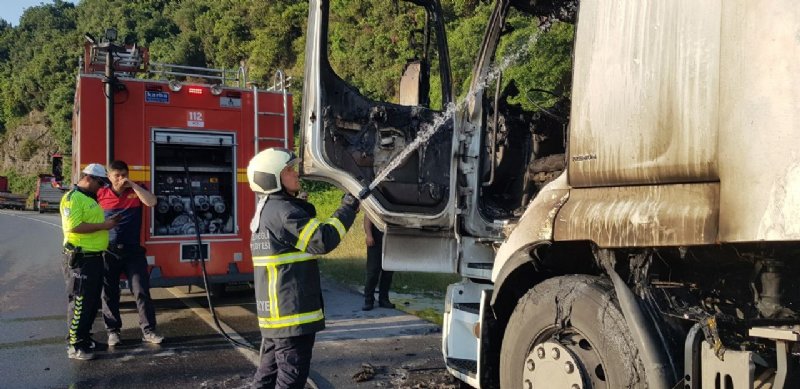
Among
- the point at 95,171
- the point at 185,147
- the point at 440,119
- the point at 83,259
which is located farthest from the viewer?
the point at 185,147

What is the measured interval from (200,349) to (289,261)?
324cm

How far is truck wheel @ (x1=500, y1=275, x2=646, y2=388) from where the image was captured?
263 centimetres

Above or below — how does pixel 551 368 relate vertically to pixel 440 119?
below

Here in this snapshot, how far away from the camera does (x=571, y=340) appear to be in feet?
9.57

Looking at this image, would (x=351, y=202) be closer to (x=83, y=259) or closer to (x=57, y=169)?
(x=83, y=259)

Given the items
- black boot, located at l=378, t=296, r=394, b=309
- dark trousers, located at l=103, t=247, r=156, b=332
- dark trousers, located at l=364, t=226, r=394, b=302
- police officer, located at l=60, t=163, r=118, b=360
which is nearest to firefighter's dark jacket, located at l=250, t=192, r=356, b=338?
police officer, located at l=60, t=163, r=118, b=360

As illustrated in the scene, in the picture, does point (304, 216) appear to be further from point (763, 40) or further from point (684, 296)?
point (763, 40)

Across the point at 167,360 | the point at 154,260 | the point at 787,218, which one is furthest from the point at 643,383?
the point at 154,260

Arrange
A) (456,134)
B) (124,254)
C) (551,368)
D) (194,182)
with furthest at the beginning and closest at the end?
(194,182) < (124,254) < (456,134) < (551,368)

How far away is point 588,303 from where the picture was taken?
282cm

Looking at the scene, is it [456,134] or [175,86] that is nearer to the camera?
[456,134]

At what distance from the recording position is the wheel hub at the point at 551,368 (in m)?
2.80

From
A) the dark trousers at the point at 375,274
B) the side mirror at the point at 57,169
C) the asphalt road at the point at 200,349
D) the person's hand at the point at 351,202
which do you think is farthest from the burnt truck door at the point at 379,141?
the side mirror at the point at 57,169

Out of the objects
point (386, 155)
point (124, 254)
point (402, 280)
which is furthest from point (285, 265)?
point (402, 280)
